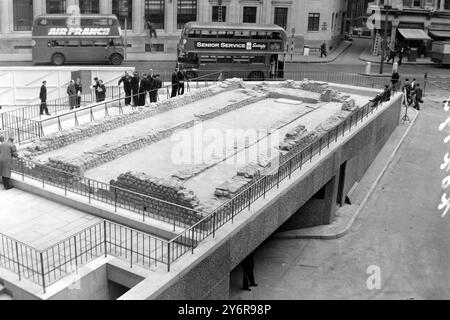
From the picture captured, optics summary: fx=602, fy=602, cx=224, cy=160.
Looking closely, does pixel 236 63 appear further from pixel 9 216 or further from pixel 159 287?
pixel 159 287

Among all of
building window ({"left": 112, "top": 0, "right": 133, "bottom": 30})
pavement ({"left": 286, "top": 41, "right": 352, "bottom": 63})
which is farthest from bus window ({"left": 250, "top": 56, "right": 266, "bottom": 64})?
building window ({"left": 112, "top": 0, "right": 133, "bottom": 30})

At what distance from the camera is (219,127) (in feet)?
75.7

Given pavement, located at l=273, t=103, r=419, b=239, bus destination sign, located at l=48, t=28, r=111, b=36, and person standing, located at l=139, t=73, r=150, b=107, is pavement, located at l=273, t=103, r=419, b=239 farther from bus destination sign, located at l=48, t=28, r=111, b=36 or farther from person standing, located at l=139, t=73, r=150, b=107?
bus destination sign, located at l=48, t=28, r=111, b=36

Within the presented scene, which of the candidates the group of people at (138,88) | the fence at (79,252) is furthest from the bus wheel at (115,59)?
the fence at (79,252)

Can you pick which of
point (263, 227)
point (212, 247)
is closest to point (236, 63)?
point (263, 227)

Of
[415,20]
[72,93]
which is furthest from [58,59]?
[415,20]

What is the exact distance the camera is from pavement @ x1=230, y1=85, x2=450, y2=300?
16.4 m

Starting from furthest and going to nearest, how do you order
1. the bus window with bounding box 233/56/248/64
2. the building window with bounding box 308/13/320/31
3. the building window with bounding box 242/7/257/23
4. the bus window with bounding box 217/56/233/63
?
the building window with bounding box 308/13/320/31, the building window with bounding box 242/7/257/23, the bus window with bounding box 233/56/248/64, the bus window with bounding box 217/56/233/63

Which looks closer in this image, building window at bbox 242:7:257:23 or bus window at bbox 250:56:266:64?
bus window at bbox 250:56:266:64

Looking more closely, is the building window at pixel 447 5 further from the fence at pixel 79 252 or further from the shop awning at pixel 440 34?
the fence at pixel 79 252

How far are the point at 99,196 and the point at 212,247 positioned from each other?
12.9ft

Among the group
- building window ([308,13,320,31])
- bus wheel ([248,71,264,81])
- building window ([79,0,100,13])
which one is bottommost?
bus wheel ([248,71,264,81])

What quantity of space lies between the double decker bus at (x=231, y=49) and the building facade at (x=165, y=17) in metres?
8.39
